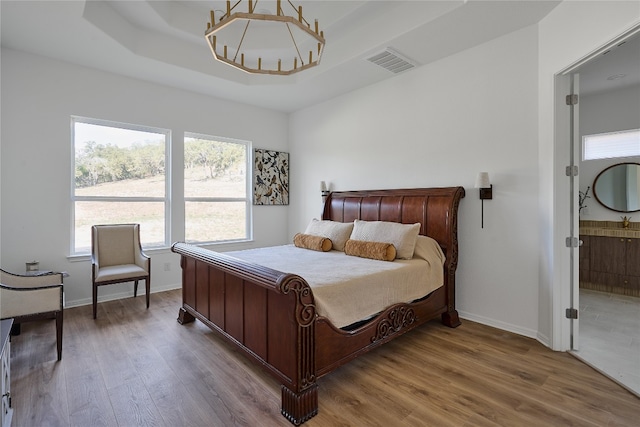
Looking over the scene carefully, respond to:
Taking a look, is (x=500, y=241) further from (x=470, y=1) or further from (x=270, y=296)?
(x=270, y=296)

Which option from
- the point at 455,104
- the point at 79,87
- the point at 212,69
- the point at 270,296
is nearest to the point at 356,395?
the point at 270,296

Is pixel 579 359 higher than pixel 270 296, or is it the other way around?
pixel 270 296

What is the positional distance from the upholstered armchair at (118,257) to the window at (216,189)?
832mm

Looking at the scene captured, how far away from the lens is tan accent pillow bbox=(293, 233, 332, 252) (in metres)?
3.56

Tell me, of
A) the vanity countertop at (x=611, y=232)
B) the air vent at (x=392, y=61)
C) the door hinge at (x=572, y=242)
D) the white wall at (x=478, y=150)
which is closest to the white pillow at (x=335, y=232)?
the white wall at (x=478, y=150)

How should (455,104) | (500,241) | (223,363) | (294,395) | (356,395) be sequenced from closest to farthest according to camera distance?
(294,395)
(356,395)
(223,363)
(500,241)
(455,104)

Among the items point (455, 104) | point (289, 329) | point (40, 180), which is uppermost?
point (455, 104)

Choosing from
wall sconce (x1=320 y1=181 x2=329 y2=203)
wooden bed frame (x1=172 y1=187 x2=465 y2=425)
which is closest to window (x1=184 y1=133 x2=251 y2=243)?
wall sconce (x1=320 y1=181 x2=329 y2=203)

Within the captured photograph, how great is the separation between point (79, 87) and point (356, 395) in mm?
4519

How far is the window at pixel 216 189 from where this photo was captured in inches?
186

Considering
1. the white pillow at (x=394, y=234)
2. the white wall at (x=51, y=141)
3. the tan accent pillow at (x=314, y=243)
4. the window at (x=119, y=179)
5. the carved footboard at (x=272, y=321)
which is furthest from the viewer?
the window at (x=119, y=179)

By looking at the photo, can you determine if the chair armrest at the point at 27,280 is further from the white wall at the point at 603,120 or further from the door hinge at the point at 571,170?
the white wall at the point at 603,120

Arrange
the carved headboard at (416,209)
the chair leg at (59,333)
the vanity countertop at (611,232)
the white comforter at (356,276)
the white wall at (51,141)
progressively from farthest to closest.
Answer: the vanity countertop at (611,232) < the white wall at (51,141) < the carved headboard at (416,209) < the chair leg at (59,333) < the white comforter at (356,276)

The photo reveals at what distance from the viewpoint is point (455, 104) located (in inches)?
135
